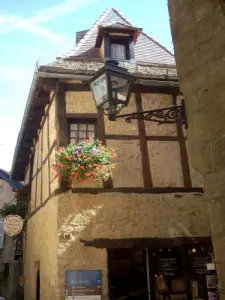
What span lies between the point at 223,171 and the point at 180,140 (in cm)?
524

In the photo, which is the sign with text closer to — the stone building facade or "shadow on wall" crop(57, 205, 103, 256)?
the stone building facade

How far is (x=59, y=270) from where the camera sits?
555cm

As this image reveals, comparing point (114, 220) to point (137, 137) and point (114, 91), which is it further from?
point (114, 91)

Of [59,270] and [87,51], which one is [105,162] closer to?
[59,270]

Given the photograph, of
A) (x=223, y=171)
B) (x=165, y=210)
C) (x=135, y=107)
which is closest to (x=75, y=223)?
(x=165, y=210)

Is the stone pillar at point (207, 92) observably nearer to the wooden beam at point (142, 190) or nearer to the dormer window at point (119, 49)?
the wooden beam at point (142, 190)

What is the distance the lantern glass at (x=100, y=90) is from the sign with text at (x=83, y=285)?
129 inches

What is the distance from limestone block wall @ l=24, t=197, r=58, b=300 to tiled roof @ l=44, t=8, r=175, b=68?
3395 mm

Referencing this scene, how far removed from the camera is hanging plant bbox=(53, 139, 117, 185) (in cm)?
581

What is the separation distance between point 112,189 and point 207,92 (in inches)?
174

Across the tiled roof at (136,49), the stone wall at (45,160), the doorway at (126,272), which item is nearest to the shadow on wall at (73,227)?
the stone wall at (45,160)

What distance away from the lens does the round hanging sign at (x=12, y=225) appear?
307 inches

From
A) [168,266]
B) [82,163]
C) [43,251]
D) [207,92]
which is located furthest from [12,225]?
[207,92]

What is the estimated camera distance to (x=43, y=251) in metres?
6.91
